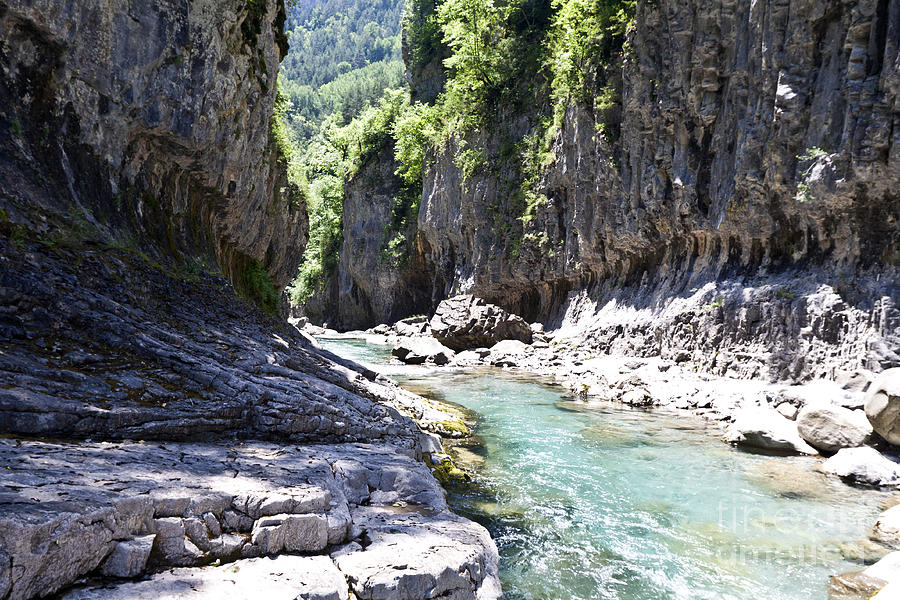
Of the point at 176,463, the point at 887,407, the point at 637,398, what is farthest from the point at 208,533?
the point at 637,398

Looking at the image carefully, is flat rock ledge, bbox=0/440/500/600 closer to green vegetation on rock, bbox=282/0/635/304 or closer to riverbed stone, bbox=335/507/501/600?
riverbed stone, bbox=335/507/501/600

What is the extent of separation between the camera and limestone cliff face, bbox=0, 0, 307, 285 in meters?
6.95

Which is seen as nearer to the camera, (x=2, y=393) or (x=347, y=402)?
(x=2, y=393)

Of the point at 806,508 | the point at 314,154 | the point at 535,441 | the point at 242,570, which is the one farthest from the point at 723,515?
the point at 314,154

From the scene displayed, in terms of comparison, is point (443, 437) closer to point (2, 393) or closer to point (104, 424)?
point (104, 424)

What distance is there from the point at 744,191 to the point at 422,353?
570 inches

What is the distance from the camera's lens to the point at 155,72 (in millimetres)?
8891

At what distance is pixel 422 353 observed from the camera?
24547mm

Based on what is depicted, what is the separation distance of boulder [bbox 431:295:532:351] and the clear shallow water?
14.4 m

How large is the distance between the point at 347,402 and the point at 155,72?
6434 mm

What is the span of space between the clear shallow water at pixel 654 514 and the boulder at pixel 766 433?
395 millimetres
